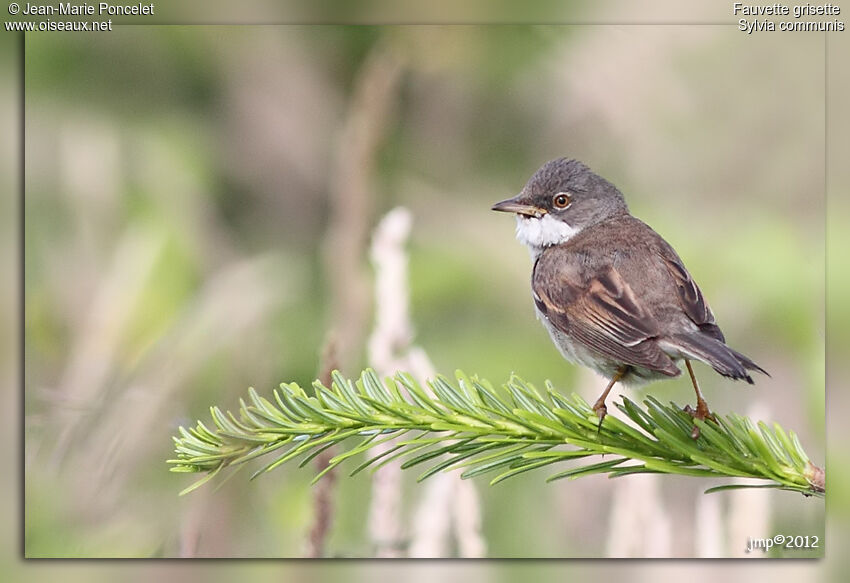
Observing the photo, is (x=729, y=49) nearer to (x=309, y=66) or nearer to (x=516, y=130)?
(x=516, y=130)

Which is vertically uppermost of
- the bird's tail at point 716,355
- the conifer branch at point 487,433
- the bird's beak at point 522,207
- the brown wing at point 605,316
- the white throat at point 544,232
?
the bird's beak at point 522,207

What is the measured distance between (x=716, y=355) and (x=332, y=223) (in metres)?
1.94

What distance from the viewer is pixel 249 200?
4043 millimetres

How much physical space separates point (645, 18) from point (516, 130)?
Result: 2.35 ft

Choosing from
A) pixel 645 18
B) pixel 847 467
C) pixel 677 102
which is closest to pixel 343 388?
pixel 847 467

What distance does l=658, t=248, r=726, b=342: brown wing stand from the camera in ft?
8.51

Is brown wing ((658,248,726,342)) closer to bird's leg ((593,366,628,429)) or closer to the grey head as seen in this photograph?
bird's leg ((593,366,628,429))

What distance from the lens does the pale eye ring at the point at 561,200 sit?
3273 millimetres

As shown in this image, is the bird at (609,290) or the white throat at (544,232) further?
the white throat at (544,232)

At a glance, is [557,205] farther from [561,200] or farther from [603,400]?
[603,400]

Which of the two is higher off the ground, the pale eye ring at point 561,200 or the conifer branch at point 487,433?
the pale eye ring at point 561,200

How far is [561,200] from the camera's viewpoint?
3.28m

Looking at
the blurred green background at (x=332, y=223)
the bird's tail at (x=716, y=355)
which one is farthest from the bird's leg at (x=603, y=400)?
the blurred green background at (x=332, y=223)

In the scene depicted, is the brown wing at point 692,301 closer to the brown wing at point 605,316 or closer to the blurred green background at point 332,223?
the brown wing at point 605,316
